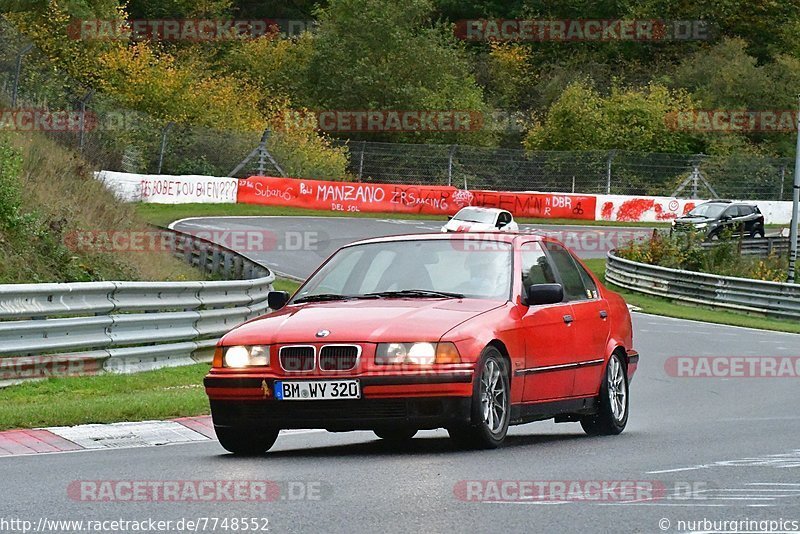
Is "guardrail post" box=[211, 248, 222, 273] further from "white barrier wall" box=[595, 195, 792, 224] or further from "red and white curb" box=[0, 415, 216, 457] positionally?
"white barrier wall" box=[595, 195, 792, 224]

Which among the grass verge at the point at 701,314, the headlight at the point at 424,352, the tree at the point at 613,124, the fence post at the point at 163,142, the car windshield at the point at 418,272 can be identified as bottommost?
the grass verge at the point at 701,314

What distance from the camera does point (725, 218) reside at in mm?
48531

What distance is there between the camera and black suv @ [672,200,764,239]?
4694 cm

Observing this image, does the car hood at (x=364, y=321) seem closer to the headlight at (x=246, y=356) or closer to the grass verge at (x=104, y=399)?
the headlight at (x=246, y=356)

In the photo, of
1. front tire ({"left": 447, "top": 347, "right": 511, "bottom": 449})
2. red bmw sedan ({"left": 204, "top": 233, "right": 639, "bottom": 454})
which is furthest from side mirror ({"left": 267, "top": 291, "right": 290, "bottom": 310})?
front tire ({"left": 447, "top": 347, "right": 511, "bottom": 449})

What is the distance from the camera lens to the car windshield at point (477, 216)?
125ft

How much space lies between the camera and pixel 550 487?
24.4 feet

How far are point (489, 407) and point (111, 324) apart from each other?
6496 mm

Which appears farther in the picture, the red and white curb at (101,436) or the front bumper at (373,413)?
the red and white curb at (101,436)

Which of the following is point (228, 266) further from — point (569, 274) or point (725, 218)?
point (725, 218)

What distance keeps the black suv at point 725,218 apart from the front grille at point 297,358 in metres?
37.3

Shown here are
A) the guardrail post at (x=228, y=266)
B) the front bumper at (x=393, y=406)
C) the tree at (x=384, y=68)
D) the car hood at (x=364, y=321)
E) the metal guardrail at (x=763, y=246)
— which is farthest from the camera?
the tree at (x=384, y=68)

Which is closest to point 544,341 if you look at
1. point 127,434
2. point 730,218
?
point 127,434

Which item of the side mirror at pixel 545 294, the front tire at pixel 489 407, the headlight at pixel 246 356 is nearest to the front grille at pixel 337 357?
the headlight at pixel 246 356
